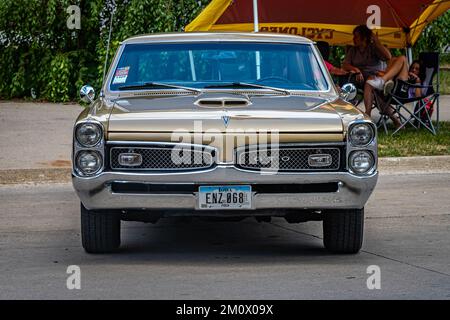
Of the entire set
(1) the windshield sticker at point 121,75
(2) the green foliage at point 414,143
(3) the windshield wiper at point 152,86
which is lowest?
(2) the green foliage at point 414,143

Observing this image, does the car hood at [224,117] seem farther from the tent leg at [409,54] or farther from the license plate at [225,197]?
the tent leg at [409,54]

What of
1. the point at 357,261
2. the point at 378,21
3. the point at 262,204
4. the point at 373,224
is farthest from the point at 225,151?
the point at 378,21

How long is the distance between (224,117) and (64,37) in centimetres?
1265

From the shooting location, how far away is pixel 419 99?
1605 centimetres

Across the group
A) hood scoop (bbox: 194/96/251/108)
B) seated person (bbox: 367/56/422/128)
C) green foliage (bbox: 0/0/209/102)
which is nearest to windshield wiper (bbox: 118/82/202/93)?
hood scoop (bbox: 194/96/251/108)

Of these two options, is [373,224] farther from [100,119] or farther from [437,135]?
[437,135]

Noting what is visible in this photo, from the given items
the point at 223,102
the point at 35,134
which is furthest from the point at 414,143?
the point at 223,102

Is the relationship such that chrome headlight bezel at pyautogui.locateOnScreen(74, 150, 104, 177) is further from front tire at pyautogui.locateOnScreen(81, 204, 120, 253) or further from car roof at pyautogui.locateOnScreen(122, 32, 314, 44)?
car roof at pyautogui.locateOnScreen(122, 32, 314, 44)

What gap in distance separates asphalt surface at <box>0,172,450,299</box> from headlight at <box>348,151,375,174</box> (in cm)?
63

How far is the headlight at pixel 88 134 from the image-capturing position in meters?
8.11

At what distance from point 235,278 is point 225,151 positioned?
0.84 m

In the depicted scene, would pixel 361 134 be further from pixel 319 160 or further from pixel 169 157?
pixel 169 157

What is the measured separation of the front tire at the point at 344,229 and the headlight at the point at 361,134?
0.51 meters

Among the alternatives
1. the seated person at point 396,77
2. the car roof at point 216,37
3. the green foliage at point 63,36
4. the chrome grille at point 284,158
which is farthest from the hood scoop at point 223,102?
the green foliage at point 63,36
